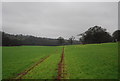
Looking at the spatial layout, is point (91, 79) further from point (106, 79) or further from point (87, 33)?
point (87, 33)

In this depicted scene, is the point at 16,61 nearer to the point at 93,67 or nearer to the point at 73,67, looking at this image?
the point at 73,67

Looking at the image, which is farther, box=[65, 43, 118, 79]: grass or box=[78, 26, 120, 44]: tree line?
box=[78, 26, 120, 44]: tree line

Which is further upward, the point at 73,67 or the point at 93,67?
the point at 93,67

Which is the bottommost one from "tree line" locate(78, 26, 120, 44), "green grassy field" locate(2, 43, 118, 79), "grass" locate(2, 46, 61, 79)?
"grass" locate(2, 46, 61, 79)

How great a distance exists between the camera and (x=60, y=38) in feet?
586

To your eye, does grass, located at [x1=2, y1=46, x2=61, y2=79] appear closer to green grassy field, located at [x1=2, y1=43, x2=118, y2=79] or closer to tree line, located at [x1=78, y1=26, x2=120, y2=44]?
green grassy field, located at [x1=2, y1=43, x2=118, y2=79]

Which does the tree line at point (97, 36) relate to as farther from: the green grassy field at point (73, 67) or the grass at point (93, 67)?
the grass at point (93, 67)

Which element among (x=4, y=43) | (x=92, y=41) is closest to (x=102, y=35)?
(x=92, y=41)

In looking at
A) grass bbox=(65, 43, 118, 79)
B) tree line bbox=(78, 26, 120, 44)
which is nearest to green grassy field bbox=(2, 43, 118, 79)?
grass bbox=(65, 43, 118, 79)

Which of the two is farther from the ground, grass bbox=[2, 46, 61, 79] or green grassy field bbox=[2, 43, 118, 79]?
green grassy field bbox=[2, 43, 118, 79]

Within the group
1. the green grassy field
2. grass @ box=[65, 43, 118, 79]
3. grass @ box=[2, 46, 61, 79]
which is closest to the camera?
grass @ box=[65, 43, 118, 79]

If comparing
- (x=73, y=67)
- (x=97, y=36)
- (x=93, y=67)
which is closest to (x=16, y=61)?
(x=73, y=67)

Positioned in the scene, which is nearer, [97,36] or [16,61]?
[16,61]

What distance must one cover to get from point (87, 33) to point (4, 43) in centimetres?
11830
